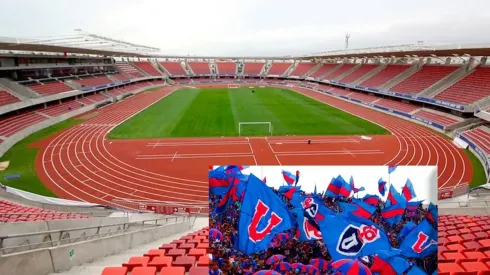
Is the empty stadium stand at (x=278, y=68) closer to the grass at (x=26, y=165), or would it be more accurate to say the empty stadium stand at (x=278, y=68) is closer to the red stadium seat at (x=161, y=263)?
the grass at (x=26, y=165)

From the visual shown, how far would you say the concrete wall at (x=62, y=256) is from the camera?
5285mm

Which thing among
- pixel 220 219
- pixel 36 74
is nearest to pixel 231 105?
pixel 36 74

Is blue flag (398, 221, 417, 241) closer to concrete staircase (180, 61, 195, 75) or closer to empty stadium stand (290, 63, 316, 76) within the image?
empty stadium stand (290, 63, 316, 76)

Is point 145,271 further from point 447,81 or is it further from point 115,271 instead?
point 447,81

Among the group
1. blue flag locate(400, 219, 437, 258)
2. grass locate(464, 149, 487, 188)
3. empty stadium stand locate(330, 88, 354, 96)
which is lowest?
grass locate(464, 149, 487, 188)

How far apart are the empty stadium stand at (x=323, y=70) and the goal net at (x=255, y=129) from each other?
158 ft

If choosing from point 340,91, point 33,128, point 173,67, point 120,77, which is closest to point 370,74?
point 340,91

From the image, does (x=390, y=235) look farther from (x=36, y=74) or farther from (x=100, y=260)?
(x=36, y=74)

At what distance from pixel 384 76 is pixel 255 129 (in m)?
32.8

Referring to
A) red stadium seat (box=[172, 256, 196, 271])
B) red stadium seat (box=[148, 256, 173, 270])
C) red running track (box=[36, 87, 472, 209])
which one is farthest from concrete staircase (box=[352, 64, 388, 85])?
red stadium seat (box=[148, 256, 173, 270])

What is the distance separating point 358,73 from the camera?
208ft

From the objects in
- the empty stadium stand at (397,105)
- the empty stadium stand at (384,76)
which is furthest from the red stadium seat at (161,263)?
the empty stadium stand at (384,76)

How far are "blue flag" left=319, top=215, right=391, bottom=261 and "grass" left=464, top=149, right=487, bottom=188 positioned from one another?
20084 mm

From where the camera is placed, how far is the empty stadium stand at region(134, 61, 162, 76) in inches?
3240
